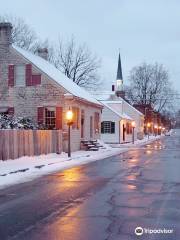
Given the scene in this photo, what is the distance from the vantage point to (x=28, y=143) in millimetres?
28469

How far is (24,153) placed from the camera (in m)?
27.9

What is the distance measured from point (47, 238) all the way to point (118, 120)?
5609 cm

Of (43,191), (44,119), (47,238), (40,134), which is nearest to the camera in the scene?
(47,238)

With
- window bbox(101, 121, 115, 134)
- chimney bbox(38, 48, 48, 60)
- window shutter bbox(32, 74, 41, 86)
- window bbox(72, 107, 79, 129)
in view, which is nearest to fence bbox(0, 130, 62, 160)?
window bbox(72, 107, 79, 129)

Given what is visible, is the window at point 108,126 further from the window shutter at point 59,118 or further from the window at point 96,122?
the window shutter at point 59,118

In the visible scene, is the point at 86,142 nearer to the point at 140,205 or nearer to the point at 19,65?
the point at 19,65

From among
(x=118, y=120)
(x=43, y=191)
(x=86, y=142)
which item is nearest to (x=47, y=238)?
(x=43, y=191)

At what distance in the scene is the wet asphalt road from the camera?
8844mm

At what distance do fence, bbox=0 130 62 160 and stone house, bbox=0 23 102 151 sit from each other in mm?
2945

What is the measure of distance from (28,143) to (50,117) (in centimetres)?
852

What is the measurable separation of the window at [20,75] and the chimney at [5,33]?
1.90m

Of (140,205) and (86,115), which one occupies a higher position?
(86,115)

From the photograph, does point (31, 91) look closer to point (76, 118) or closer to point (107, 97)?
point (76, 118)

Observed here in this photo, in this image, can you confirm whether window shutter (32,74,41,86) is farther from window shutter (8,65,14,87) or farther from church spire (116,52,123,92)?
church spire (116,52,123,92)
